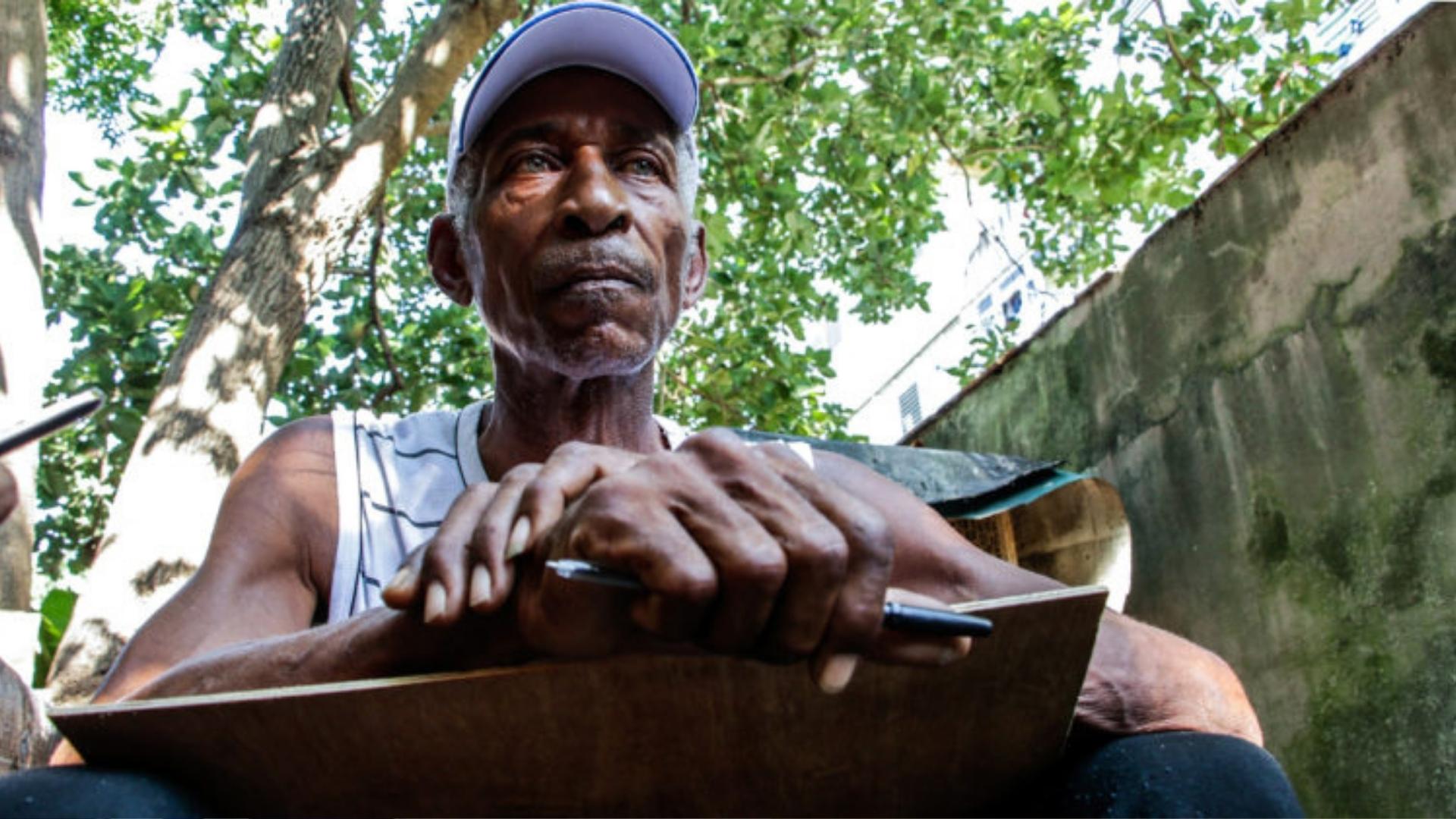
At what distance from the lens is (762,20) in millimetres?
5852

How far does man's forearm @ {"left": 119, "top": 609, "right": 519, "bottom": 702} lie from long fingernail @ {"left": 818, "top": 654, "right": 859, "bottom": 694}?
25 cm

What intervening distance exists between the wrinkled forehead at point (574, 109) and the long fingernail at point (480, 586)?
4.03ft

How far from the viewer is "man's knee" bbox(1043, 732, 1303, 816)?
1.04 meters

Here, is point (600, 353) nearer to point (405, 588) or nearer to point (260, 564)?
point (260, 564)

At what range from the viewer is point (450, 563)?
0.97 meters

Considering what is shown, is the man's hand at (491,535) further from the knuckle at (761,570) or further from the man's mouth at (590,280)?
the man's mouth at (590,280)

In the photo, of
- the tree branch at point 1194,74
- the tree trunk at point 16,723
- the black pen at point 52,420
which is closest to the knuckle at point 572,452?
the black pen at point 52,420

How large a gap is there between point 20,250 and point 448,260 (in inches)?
71.5

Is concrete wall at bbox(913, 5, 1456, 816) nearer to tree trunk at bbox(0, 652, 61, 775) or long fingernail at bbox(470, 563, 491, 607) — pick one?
long fingernail at bbox(470, 563, 491, 607)

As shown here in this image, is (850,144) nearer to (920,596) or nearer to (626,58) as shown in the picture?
(626,58)

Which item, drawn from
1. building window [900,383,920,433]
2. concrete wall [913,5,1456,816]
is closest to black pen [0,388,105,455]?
concrete wall [913,5,1456,816]

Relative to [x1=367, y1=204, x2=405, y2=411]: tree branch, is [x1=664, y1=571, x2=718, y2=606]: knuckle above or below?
below

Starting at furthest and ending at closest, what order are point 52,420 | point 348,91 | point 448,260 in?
1. point 348,91
2. point 448,260
3. point 52,420

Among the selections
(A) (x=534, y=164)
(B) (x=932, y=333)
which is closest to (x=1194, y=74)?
(A) (x=534, y=164)
